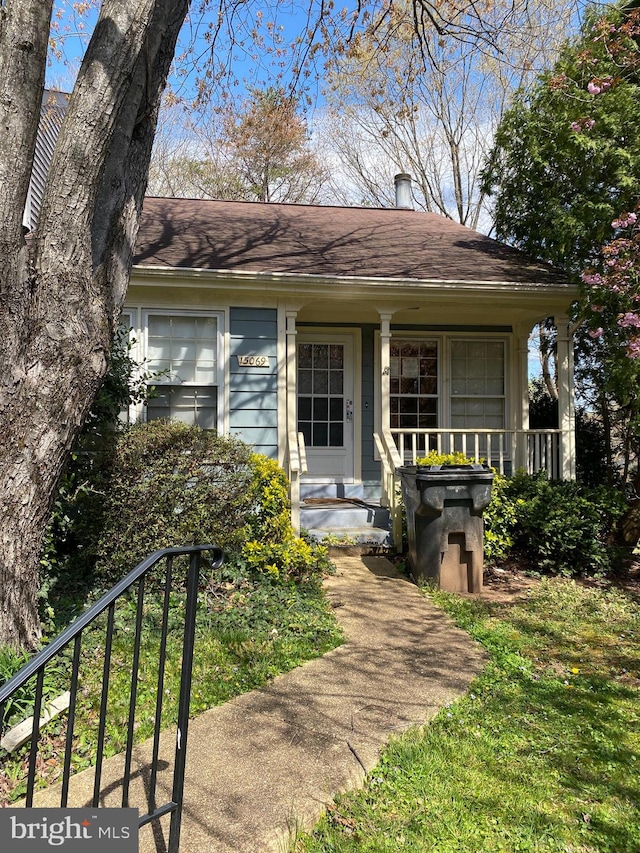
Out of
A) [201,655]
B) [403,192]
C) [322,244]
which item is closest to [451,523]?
[201,655]

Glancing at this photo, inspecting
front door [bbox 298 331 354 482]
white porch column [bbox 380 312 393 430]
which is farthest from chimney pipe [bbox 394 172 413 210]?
white porch column [bbox 380 312 393 430]

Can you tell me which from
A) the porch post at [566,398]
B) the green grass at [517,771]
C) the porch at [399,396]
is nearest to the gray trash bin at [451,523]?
the green grass at [517,771]

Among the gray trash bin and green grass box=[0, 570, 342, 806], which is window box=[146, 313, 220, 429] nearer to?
green grass box=[0, 570, 342, 806]

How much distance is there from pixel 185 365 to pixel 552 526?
4766 millimetres

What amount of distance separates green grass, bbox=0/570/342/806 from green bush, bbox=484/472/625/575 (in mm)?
2491

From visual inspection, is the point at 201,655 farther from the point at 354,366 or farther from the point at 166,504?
the point at 354,366

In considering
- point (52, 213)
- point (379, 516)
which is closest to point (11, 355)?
point (52, 213)

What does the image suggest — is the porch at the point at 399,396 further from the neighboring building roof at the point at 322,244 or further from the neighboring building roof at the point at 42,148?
the neighboring building roof at the point at 42,148

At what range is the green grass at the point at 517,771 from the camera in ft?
7.79

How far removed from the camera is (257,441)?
7.62 meters

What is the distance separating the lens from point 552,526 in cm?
673

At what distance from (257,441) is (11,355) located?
4535 mm

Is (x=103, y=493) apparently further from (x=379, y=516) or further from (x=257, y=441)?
(x=379, y=516)

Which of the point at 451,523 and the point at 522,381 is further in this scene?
the point at 522,381
